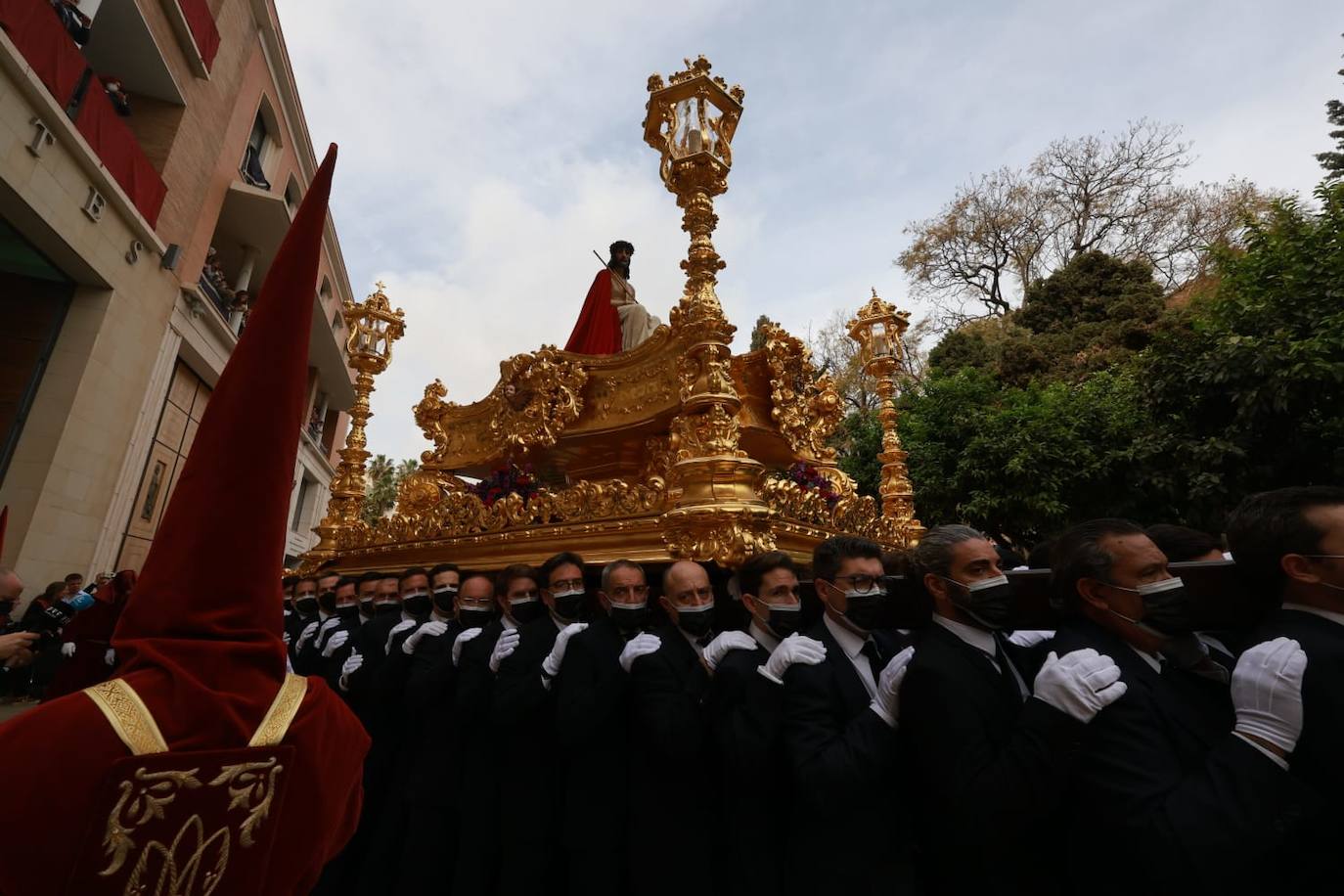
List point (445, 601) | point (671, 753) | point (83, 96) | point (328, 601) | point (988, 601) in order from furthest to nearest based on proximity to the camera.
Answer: point (83, 96)
point (328, 601)
point (445, 601)
point (671, 753)
point (988, 601)

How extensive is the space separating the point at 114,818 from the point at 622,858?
6.93 ft

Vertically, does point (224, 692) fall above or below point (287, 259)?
below

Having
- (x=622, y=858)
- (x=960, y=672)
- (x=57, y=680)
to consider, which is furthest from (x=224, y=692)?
(x=57, y=680)

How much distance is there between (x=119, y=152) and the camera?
9.19m

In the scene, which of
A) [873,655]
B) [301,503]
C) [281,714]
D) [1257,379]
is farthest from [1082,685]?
[301,503]

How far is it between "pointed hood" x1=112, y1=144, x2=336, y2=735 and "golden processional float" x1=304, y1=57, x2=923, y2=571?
7.58 feet

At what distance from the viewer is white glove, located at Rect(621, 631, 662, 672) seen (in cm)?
256

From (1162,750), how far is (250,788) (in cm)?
199

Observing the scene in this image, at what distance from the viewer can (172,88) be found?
1084cm

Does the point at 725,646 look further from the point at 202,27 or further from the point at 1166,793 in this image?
the point at 202,27

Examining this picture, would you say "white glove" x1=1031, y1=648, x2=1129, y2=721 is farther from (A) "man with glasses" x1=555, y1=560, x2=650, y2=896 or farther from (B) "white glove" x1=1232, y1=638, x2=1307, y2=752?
(A) "man with glasses" x1=555, y1=560, x2=650, y2=896

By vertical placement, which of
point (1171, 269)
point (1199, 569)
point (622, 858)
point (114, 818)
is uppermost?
point (1171, 269)

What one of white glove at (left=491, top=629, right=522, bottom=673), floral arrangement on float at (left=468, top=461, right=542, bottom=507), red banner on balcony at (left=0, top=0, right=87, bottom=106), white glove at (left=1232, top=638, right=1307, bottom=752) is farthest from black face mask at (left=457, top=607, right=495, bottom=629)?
red banner on balcony at (left=0, top=0, right=87, bottom=106)

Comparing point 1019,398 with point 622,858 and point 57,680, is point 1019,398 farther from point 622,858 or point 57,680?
point 57,680
